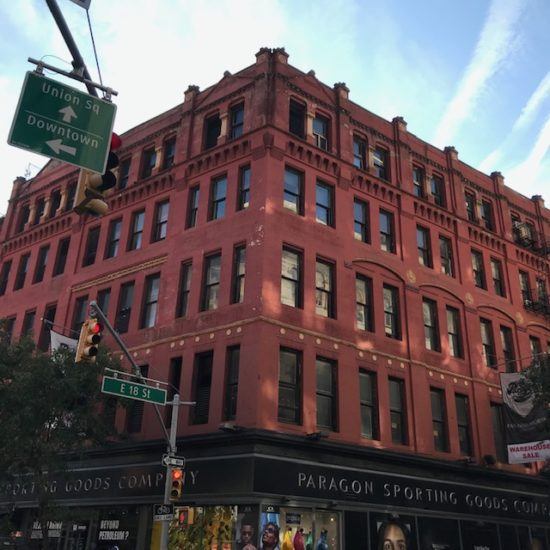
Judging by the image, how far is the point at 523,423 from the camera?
25.6m

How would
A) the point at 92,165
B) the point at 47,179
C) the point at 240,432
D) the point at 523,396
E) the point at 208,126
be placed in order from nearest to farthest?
1. the point at 92,165
2. the point at 240,432
3. the point at 523,396
4. the point at 208,126
5. the point at 47,179

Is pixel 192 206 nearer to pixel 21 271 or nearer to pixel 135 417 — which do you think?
pixel 135 417

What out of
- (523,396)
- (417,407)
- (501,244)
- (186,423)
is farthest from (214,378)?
(501,244)

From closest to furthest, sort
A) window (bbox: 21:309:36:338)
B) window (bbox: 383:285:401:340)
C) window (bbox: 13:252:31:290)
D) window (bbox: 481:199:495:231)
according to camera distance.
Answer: window (bbox: 383:285:401:340), window (bbox: 21:309:36:338), window (bbox: 13:252:31:290), window (bbox: 481:199:495:231)

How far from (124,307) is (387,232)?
12.8 m

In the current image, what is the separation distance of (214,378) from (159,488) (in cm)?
439

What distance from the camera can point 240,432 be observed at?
20.2 metres

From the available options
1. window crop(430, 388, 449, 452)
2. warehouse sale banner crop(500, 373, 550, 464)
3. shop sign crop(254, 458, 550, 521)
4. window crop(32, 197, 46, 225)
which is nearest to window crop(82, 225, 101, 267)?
window crop(32, 197, 46, 225)

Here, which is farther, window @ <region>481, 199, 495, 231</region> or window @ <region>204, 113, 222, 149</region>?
window @ <region>481, 199, 495, 231</region>

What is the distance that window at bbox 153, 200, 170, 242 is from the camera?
1132 inches

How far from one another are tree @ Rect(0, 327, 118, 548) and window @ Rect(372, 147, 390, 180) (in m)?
16.4

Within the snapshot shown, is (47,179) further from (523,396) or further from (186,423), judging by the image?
(523,396)

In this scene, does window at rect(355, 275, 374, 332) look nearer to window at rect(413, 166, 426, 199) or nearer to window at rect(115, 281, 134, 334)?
window at rect(413, 166, 426, 199)

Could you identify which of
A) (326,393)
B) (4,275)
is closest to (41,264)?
(4,275)
